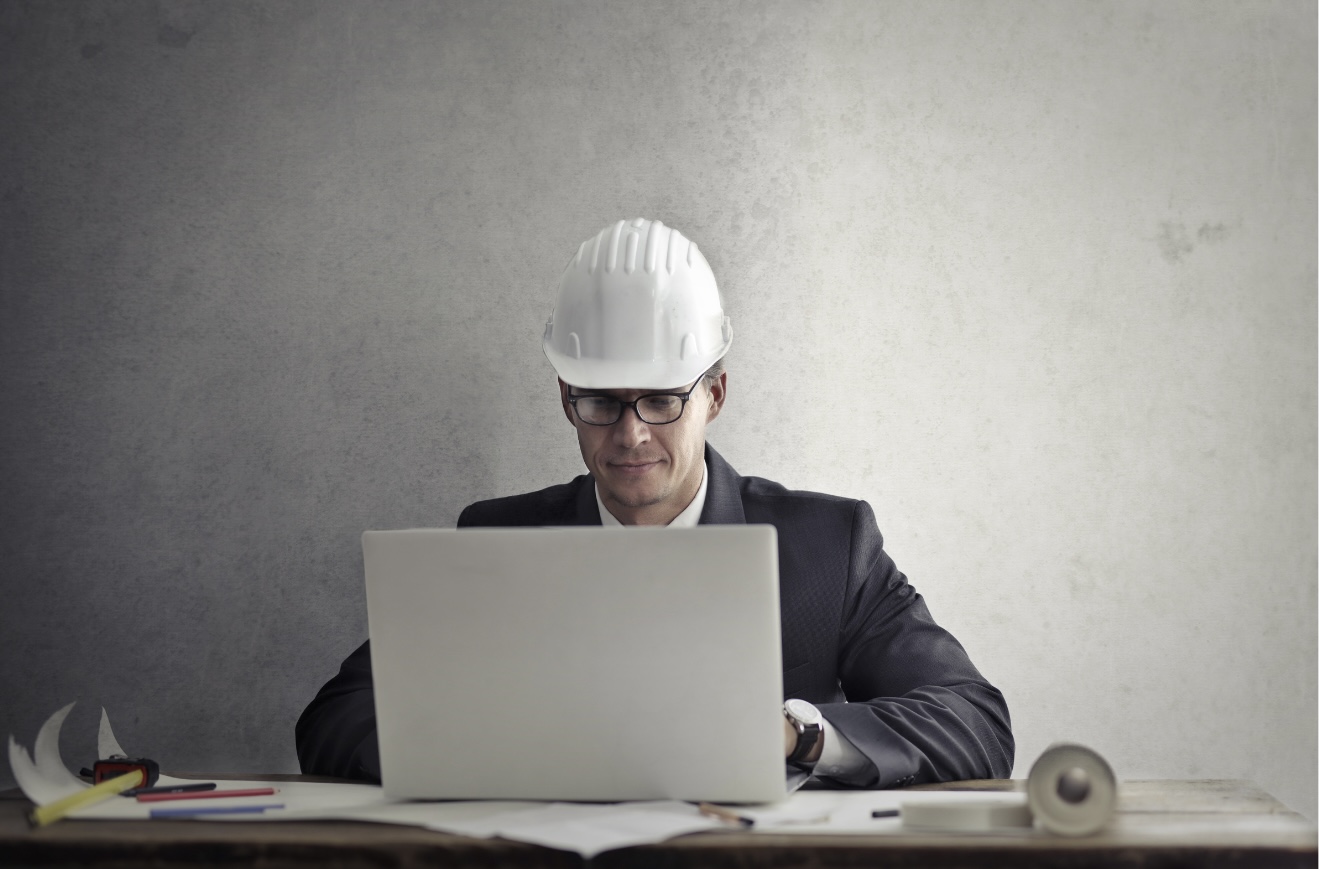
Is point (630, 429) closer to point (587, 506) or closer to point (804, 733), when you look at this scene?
point (587, 506)

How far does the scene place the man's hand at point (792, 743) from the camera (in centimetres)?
136

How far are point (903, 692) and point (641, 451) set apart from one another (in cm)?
59

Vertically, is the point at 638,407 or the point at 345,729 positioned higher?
the point at 638,407

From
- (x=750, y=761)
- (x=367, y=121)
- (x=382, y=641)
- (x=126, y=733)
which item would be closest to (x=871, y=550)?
(x=750, y=761)

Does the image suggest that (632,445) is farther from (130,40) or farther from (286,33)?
(130,40)

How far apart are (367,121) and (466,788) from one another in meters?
1.65

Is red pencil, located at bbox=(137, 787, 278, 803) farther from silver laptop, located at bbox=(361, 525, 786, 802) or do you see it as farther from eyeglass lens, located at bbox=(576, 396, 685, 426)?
eyeglass lens, located at bbox=(576, 396, 685, 426)

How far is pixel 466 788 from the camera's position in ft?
4.01

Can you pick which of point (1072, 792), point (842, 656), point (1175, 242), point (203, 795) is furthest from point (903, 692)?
point (1175, 242)

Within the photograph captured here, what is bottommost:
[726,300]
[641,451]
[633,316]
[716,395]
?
[641,451]

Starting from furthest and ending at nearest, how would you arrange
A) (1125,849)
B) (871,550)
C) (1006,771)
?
(871,550)
(1006,771)
(1125,849)

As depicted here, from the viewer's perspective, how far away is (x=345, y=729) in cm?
159

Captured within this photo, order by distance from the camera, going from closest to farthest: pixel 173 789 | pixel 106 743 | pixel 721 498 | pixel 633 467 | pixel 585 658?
pixel 585 658 → pixel 173 789 → pixel 106 743 → pixel 633 467 → pixel 721 498

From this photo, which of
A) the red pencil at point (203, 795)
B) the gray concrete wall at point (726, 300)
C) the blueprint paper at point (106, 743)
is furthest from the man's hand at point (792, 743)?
the gray concrete wall at point (726, 300)
